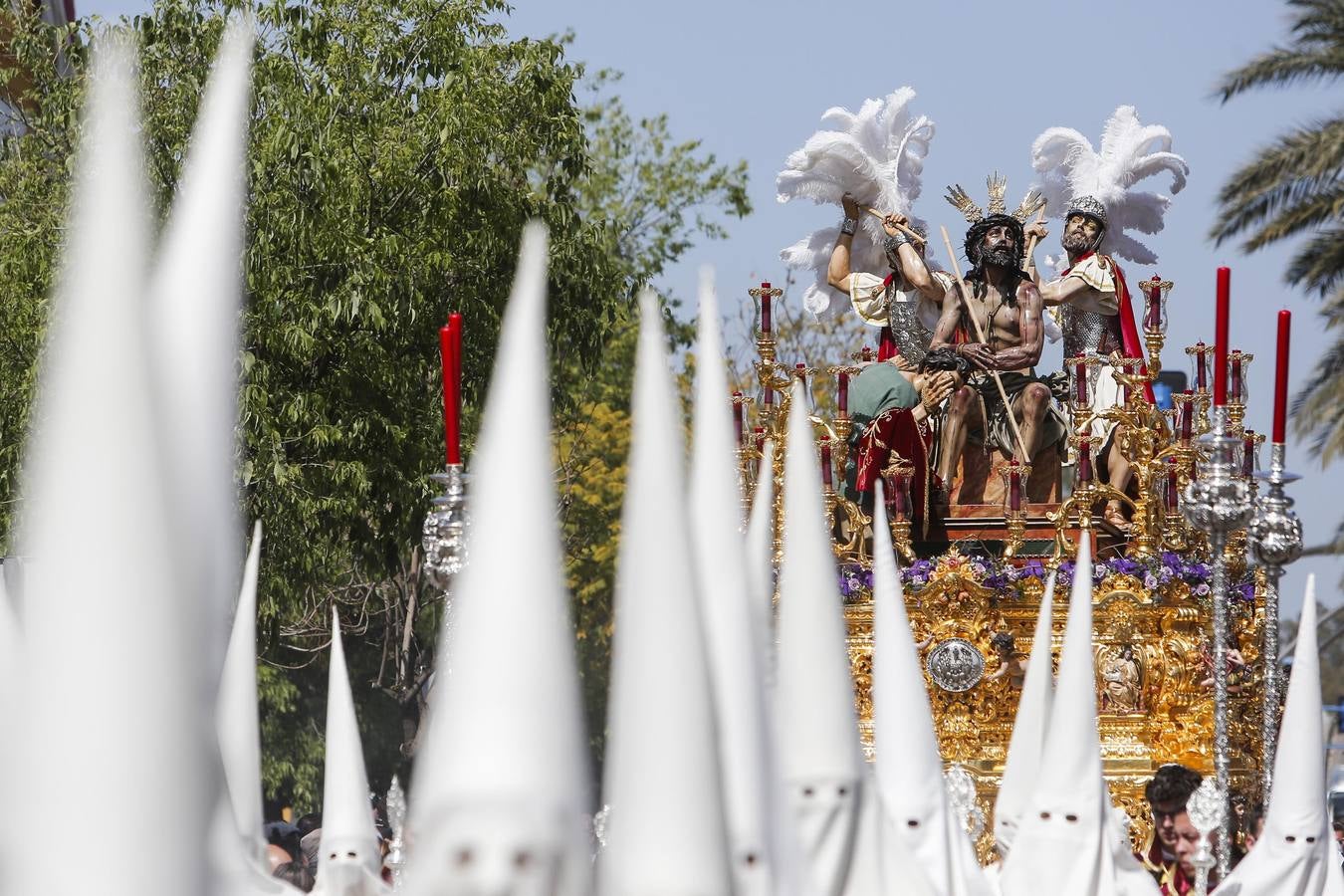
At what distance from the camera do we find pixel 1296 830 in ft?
29.3

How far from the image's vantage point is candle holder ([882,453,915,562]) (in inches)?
502

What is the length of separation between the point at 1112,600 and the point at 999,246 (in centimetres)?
261

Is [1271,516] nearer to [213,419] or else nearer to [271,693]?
[213,419]

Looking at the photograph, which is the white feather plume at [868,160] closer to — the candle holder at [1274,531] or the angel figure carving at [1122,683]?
the angel figure carving at [1122,683]

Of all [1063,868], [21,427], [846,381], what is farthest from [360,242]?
[1063,868]

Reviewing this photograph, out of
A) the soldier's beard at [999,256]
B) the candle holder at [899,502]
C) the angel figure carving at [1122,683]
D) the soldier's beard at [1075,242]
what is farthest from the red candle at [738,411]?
the soldier's beard at [1075,242]

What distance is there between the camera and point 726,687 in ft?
15.5

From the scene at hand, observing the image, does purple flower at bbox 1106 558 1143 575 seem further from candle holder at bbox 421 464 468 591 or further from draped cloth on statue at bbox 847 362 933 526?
candle holder at bbox 421 464 468 591

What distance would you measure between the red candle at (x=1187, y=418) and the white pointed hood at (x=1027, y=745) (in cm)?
402

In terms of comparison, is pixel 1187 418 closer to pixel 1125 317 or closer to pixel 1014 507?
pixel 1014 507

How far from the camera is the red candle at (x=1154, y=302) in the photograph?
12719 mm

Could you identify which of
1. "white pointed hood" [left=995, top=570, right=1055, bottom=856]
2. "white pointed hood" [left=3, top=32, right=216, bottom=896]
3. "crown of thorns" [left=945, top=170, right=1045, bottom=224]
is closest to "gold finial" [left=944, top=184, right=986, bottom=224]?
"crown of thorns" [left=945, top=170, right=1045, bottom=224]

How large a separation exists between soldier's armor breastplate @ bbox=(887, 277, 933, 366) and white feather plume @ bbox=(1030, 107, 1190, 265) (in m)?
1.40

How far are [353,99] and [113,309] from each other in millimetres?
13277
